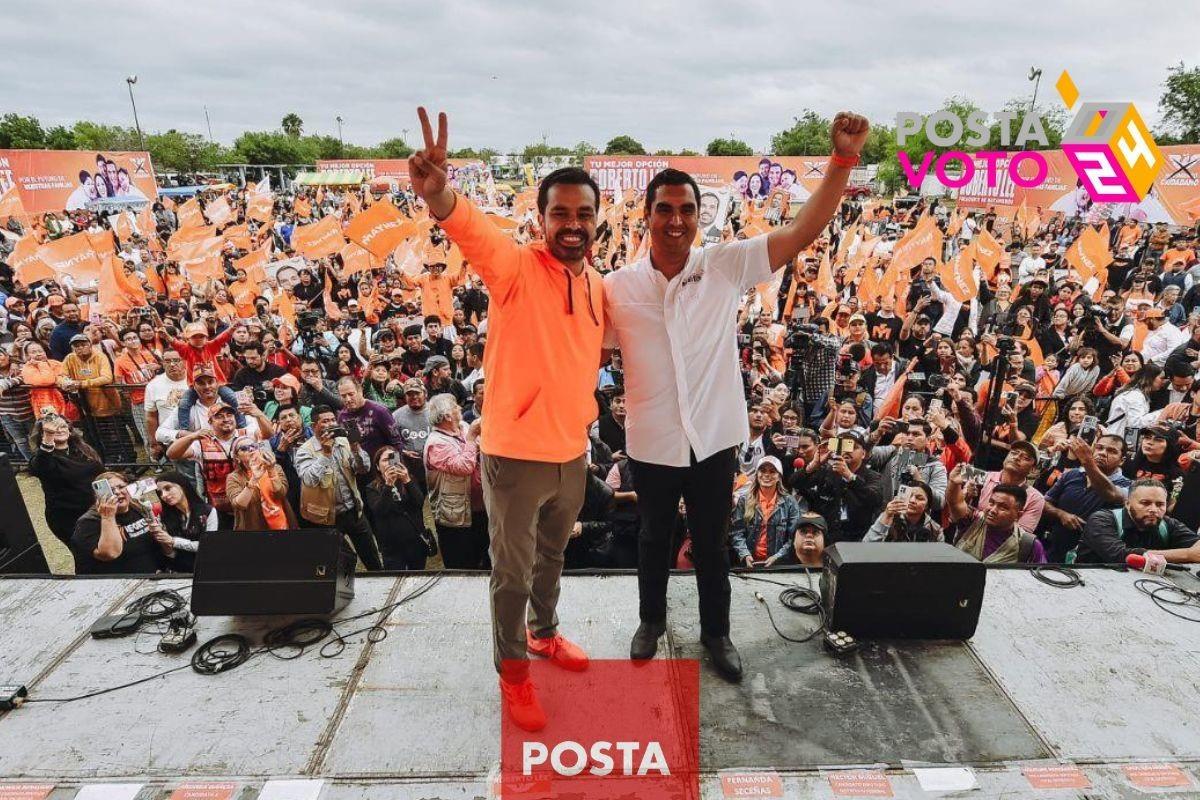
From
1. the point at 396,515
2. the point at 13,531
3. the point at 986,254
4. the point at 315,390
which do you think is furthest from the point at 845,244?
the point at 13,531

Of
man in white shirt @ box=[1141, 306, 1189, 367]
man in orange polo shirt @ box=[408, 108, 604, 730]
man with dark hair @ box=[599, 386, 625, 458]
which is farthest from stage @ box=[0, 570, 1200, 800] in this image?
man in white shirt @ box=[1141, 306, 1189, 367]

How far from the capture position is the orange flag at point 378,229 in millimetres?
9898

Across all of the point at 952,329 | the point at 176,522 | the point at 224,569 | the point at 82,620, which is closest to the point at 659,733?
the point at 224,569

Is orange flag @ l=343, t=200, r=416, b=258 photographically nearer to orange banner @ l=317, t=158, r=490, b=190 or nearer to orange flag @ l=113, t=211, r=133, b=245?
orange flag @ l=113, t=211, r=133, b=245

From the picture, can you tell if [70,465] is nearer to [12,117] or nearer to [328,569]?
[328,569]

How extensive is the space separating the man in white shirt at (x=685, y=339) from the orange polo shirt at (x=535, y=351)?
8.4 inches

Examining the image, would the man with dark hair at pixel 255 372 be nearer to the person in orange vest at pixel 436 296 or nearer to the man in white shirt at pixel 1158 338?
the person in orange vest at pixel 436 296

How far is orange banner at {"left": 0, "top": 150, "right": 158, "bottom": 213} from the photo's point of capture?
17.7m

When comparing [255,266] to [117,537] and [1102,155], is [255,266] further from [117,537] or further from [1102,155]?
[1102,155]

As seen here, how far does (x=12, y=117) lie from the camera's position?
44.1 meters

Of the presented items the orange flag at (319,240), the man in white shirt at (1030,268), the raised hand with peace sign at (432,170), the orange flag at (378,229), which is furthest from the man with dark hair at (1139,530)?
the orange flag at (319,240)

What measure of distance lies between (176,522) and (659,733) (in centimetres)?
393

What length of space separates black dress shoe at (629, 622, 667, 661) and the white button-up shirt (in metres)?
0.85

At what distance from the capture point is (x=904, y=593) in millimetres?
2949
